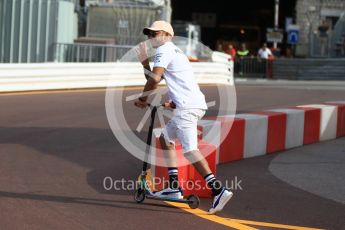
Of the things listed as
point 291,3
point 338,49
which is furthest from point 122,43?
point 291,3

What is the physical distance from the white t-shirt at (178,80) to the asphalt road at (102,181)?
104 centimetres

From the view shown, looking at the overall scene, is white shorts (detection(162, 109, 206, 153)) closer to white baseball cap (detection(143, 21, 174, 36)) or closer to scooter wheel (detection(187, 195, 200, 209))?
scooter wheel (detection(187, 195, 200, 209))

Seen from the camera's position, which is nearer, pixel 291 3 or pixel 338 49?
pixel 338 49

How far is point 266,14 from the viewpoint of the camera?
50.3m

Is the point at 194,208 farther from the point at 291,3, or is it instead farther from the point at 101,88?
the point at 291,3

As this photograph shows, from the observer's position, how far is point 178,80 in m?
6.53

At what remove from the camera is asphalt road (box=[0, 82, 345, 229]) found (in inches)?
248

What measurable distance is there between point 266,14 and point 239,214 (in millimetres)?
44852

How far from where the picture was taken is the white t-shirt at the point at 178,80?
6500 millimetres

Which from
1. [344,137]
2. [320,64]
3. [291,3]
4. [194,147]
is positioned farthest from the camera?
[291,3]

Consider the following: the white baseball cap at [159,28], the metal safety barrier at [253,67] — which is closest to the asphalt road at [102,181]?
the white baseball cap at [159,28]

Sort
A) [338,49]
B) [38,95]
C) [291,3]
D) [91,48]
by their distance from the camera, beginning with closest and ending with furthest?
[38,95] → [91,48] → [338,49] → [291,3]

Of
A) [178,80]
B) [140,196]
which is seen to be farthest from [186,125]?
[140,196]

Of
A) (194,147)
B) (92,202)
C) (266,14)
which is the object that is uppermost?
(266,14)
